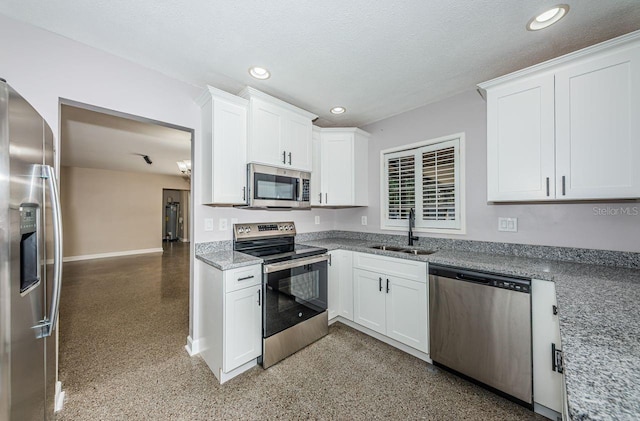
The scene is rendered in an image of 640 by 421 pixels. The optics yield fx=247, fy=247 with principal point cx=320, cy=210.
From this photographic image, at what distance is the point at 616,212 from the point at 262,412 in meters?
2.85

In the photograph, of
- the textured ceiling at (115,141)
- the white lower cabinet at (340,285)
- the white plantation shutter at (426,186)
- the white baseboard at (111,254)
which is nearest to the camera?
the white plantation shutter at (426,186)

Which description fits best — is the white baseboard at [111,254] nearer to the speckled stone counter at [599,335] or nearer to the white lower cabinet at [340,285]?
the white lower cabinet at [340,285]

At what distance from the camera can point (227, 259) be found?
6.84ft

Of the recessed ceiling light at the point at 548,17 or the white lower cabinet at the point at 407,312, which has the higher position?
the recessed ceiling light at the point at 548,17

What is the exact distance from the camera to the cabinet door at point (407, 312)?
2146 millimetres

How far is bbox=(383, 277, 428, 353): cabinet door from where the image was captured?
215 cm

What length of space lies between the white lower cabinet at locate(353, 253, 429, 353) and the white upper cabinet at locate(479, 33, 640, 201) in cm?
94

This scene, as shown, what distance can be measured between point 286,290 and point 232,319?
511 millimetres

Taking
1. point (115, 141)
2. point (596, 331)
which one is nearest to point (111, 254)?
point (115, 141)

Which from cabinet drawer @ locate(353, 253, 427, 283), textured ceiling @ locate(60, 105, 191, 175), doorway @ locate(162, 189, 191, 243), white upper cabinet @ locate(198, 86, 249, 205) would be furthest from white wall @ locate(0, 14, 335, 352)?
doorway @ locate(162, 189, 191, 243)

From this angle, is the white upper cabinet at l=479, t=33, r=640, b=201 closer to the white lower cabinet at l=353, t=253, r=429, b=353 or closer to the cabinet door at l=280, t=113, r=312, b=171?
the white lower cabinet at l=353, t=253, r=429, b=353

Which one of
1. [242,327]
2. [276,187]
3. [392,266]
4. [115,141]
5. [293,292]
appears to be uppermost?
[115,141]

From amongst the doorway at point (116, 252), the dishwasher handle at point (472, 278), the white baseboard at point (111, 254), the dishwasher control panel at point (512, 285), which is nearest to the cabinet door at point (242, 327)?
the doorway at point (116, 252)

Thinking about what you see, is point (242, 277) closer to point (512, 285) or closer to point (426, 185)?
point (512, 285)
